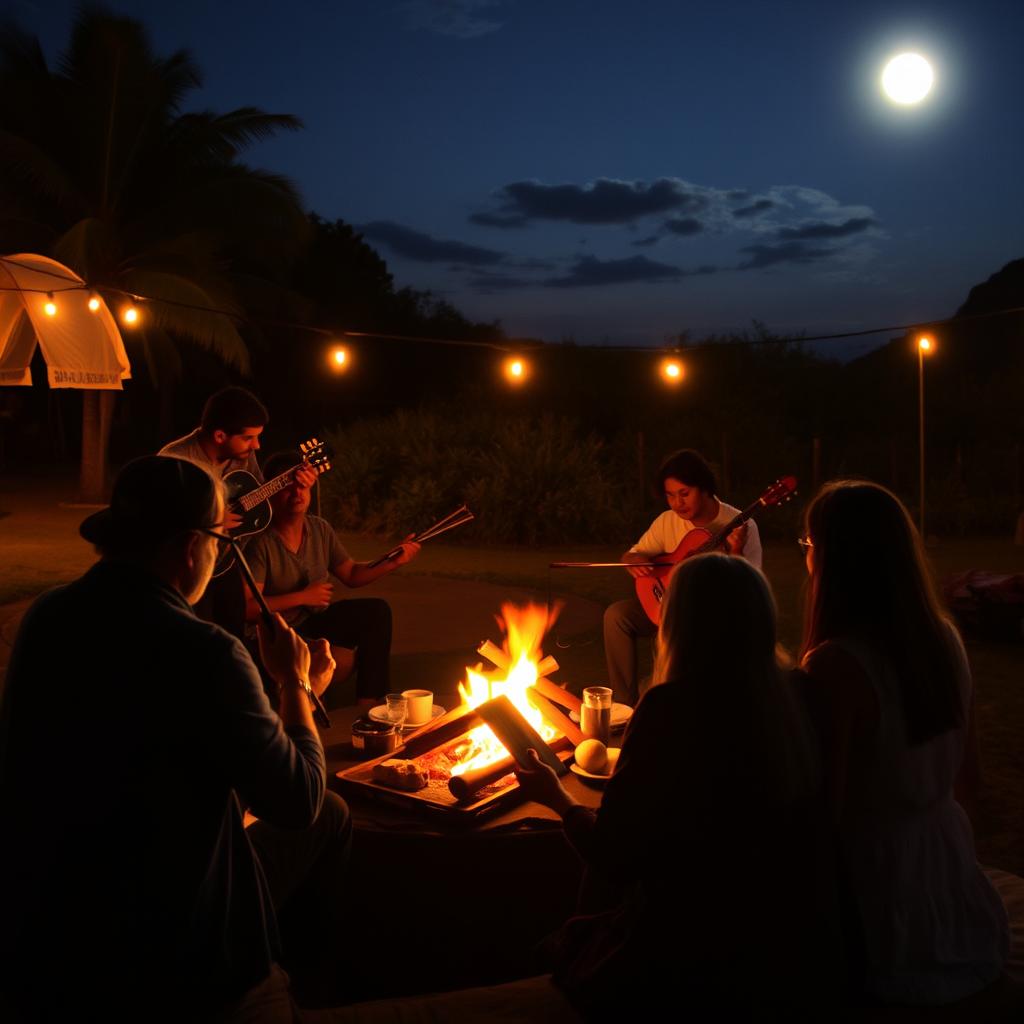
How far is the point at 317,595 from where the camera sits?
4477 millimetres

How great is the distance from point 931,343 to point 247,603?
28.1 ft

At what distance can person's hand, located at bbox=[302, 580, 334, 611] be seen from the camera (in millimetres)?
4461

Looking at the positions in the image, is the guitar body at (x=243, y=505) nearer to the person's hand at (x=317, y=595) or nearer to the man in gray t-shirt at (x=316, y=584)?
the man in gray t-shirt at (x=316, y=584)

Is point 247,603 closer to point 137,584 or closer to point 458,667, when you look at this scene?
point 458,667

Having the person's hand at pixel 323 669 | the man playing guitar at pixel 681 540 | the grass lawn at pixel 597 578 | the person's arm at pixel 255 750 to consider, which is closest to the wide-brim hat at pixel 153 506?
the person's arm at pixel 255 750

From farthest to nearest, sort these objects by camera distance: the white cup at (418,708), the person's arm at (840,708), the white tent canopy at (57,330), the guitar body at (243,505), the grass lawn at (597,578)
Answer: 1. the white tent canopy at (57,330)
2. the guitar body at (243,505)
3. the grass lawn at (597,578)
4. the white cup at (418,708)
5. the person's arm at (840,708)

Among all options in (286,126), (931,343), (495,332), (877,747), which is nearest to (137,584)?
(877,747)

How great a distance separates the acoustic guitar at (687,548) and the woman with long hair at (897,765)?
9.72ft

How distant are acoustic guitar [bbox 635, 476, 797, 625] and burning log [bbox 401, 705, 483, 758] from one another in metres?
2.04

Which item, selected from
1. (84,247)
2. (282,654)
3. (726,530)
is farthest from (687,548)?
(84,247)

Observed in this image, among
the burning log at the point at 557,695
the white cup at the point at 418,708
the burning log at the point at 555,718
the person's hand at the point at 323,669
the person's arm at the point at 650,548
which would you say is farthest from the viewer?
the person's arm at the point at 650,548

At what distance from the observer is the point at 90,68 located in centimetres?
1627

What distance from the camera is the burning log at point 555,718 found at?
3.38m

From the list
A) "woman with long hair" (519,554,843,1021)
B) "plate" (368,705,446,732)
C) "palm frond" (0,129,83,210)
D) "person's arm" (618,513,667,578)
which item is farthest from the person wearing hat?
"palm frond" (0,129,83,210)
